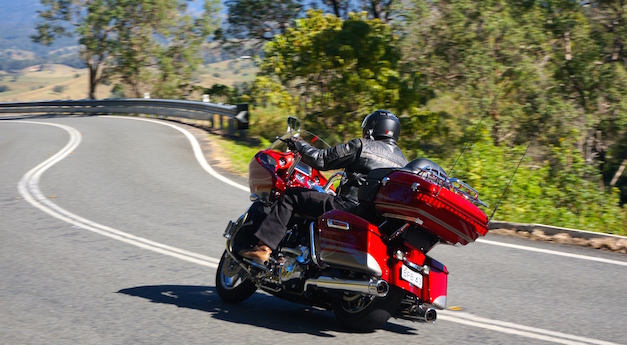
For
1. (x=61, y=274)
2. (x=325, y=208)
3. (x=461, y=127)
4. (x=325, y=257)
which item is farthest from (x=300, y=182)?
(x=461, y=127)

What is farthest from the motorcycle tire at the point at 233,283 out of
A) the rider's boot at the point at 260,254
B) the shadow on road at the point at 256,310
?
the rider's boot at the point at 260,254

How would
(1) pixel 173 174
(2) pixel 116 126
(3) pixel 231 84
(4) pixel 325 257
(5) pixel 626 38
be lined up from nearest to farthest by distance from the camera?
1. (4) pixel 325 257
2. (1) pixel 173 174
3. (5) pixel 626 38
4. (2) pixel 116 126
5. (3) pixel 231 84

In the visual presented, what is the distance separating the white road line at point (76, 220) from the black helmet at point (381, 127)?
2.81 meters

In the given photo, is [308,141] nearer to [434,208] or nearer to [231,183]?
[434,208]

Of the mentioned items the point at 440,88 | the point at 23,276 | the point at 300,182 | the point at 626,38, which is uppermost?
the point at 626,38

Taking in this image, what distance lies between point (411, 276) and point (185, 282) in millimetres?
2760

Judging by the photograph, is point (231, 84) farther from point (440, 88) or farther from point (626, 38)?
point (626, 38)

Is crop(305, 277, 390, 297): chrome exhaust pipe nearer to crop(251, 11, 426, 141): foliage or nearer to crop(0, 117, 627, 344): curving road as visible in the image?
crop(0, 117, 627, 344): curving road

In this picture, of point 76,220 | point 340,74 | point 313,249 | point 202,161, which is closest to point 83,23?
point 340,74

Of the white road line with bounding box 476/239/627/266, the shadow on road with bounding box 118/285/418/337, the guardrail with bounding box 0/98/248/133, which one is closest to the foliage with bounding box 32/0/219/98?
the guardrail with bounding box 0/98/248/133

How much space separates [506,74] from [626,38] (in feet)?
11.3

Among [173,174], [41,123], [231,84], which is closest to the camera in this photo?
[173,174]

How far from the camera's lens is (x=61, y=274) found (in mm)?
7301

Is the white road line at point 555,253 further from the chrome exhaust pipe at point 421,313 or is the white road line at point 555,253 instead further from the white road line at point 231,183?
the chrome exhaust pipe at point 421,313
